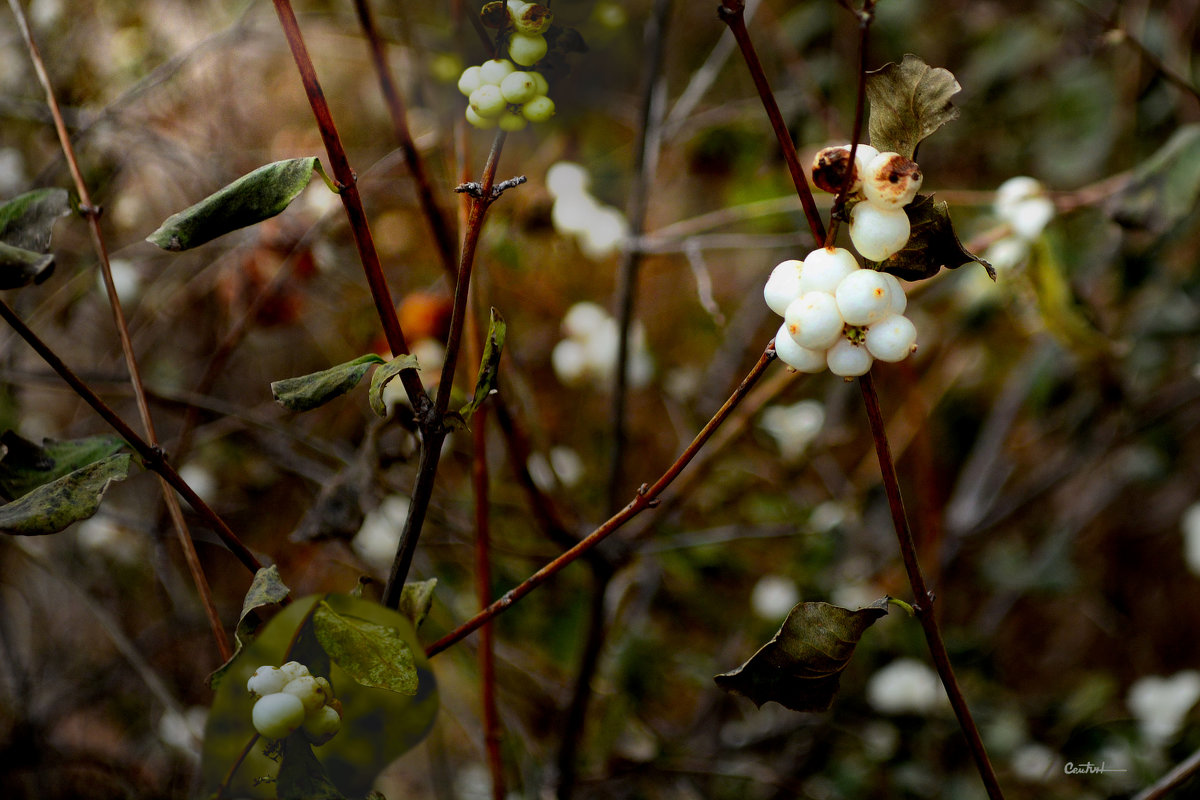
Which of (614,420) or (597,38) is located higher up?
(597,38)

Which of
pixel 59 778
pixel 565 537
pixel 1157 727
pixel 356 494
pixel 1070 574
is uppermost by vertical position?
pixel 356 494

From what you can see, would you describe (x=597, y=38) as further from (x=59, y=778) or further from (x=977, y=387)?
(x=59, y=778)

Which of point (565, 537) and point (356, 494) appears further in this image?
point (565, 537)

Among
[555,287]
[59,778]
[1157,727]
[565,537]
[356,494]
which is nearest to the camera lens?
[356,494]

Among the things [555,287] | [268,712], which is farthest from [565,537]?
[555,287]

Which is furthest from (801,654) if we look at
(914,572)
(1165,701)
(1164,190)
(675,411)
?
(1165,701)

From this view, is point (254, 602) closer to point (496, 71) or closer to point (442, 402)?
point (442, 402)

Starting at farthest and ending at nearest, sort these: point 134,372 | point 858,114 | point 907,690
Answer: point 907,690, point 134,372, point 858,114

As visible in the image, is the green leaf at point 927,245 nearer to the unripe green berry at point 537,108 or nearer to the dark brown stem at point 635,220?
the unripe green berry at point 537,108
